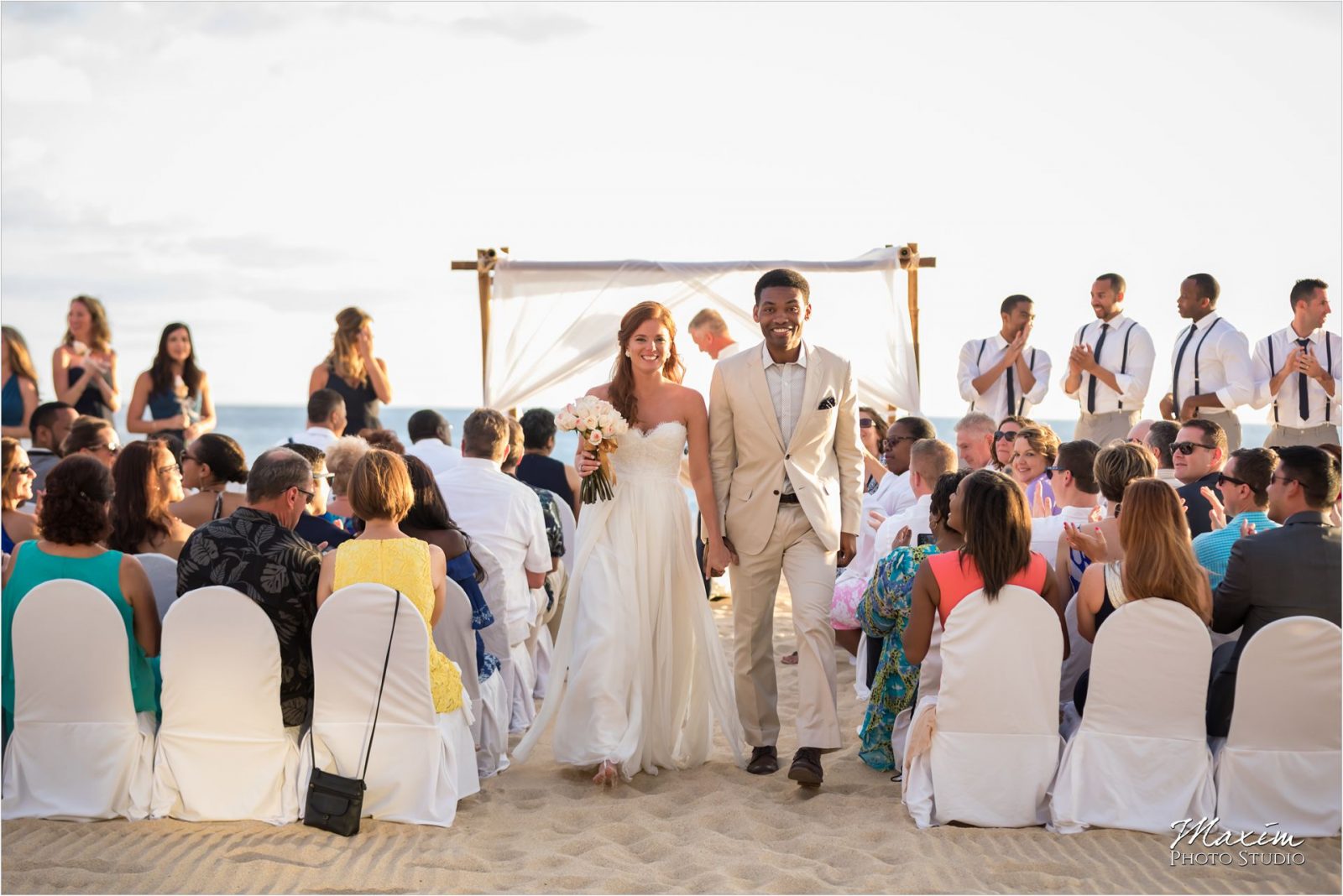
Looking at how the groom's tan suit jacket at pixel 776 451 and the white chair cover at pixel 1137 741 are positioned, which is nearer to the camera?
the white chair cover at pixel 1137 741

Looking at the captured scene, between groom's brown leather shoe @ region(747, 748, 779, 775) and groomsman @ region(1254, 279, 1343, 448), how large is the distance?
4.72m

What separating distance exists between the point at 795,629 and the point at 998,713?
108cm

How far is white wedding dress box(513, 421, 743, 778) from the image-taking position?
510cm

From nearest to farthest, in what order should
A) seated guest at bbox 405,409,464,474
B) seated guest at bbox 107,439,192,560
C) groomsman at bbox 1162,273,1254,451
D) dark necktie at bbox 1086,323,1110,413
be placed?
1. seated guest at bbox 107,439,192,560
2. seated guest at bbox 405,409,464,474
3. groomsman at bbox 1162,273,1254,451
4. dark necktie at bbox 1086,323,1110,413

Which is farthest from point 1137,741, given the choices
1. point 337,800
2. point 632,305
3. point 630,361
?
point 632,305

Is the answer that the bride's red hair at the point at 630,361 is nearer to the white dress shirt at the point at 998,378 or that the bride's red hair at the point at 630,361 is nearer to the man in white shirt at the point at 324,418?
the man in white shirt at the point at 324,418

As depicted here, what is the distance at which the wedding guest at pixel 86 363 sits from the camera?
912 cm

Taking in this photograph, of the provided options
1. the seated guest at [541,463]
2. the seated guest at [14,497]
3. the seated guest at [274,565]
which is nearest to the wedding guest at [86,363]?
the seated guest at [541,463]

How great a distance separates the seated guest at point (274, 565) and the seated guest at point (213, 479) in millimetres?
966

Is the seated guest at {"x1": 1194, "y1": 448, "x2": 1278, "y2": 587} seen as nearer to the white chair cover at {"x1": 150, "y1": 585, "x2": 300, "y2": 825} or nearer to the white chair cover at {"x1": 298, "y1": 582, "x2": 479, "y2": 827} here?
the white chair cover at {"x1": 298, "y1": 582, "x2": 479, "y2": 827}

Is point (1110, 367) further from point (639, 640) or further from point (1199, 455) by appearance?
point (639, 640)

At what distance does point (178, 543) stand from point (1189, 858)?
3980 millimetres

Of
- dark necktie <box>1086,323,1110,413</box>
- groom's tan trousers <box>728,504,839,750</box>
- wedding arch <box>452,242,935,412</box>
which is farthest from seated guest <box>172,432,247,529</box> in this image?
dark necktie <box>1086,323,1110,413</box>

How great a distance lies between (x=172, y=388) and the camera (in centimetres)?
903
